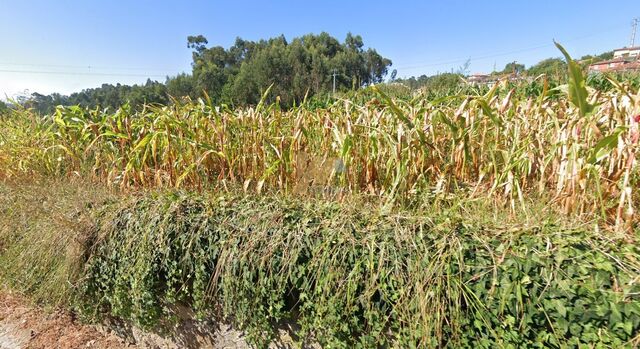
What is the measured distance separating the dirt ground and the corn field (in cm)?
101

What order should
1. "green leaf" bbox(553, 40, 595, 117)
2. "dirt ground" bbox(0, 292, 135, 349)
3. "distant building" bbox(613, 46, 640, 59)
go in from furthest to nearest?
"distant building" bbox(613, 46, 640, 59), "dirt ground" bbox(0, 292, 135, 349), "green leaf" bbox(553, 40, 595, 117)

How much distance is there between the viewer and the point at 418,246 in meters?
1.33

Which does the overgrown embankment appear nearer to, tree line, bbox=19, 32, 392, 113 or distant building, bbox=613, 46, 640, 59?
distant building, bbox=613, 46, 640, 59

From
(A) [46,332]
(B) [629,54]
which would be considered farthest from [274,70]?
(A) [46,332]

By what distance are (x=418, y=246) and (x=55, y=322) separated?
2.53 m

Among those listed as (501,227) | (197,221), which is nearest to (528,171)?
(501,227)

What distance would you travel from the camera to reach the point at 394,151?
181 centimetres

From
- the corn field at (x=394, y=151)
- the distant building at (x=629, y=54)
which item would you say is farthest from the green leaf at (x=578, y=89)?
the distant building at (x=629, y=54)

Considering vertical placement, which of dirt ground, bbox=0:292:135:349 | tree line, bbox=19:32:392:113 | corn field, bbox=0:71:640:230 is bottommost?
dirt ground, bbox=0:292:135:349

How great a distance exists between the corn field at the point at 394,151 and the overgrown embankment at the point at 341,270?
273 mm

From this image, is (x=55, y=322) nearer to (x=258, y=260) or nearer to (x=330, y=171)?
(x=258, y=260)

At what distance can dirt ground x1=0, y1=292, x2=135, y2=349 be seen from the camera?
208cm

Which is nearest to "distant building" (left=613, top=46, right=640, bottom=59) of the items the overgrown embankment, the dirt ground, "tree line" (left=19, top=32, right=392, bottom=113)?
the overgrown embankment

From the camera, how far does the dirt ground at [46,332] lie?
2.08 meters
